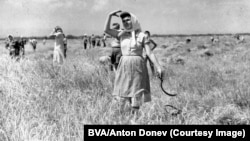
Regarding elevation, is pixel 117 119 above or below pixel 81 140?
above

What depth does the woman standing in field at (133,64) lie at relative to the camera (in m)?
4.14

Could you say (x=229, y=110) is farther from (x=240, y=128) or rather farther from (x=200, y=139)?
(x=200, y=139)

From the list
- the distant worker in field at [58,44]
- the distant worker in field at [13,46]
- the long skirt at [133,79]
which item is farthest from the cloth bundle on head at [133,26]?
the distant worker in field at [13,46]

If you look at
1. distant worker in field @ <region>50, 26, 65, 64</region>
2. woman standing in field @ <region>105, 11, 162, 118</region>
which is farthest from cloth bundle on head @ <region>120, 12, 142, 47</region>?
distant worker in field @ <region>50, 26, 65, 64</region>

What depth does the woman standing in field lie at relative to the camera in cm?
414

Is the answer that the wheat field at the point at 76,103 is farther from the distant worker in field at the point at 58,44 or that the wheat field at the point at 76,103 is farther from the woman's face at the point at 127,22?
the distant worker in field at the point at 58,44

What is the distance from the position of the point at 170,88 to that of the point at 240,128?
4.00 m

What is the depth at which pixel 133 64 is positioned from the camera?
4.15 m

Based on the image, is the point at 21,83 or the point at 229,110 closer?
the point at 229,110

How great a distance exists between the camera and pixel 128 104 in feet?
13.7

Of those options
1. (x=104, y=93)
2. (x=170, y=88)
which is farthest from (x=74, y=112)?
(x=170, y=88)

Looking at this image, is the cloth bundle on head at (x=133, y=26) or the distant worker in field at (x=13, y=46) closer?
the cloth bundle on head at (x=133, y=26)

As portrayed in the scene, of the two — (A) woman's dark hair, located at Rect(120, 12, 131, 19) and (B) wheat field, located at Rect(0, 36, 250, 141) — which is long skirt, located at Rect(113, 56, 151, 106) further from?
(A) woman's dark hair, located at Rect(120, 12, 131, 19)

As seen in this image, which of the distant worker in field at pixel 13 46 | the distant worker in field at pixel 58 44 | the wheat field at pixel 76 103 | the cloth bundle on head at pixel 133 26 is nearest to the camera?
the wheat field at pixel 76 103
